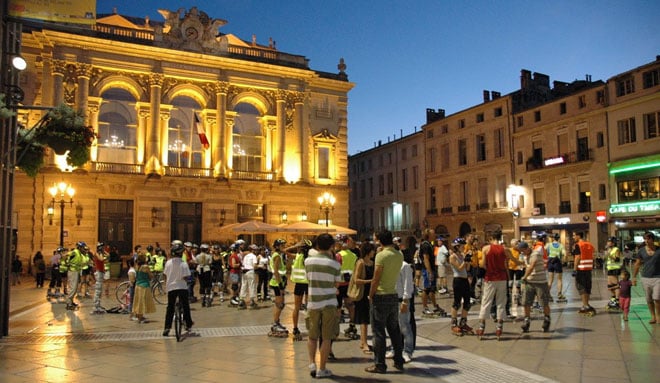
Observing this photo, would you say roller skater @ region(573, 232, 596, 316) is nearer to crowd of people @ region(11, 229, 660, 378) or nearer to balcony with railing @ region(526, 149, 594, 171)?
crowd of people @ region(11, 229, 660, 378)

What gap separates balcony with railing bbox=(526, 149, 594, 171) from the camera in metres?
38.4

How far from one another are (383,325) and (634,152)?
33.3 meters

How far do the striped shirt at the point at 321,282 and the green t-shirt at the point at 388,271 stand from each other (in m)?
0.68

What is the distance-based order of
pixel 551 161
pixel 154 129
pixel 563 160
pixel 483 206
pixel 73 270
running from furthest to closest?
1. pixel 483 206
2. pixel 551 161
3. pixel 563 160
4. pixel 154 129
5. pixel 73 270

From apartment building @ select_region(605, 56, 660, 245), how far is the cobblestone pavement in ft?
80.3

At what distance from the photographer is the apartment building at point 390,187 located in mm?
56000

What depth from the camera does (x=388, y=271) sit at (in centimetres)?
791

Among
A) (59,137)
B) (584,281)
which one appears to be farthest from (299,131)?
(59,137)

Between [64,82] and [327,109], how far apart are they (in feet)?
55.5

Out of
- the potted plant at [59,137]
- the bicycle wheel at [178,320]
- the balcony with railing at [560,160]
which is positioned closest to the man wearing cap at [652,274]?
the bicycle wheel at [178,320]

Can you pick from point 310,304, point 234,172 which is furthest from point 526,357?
point 234,172

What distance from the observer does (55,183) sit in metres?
30.2

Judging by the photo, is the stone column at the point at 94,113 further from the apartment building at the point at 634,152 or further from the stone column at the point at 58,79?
the apartment building at the point at 634,152

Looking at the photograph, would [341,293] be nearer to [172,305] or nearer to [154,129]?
[172,305]
